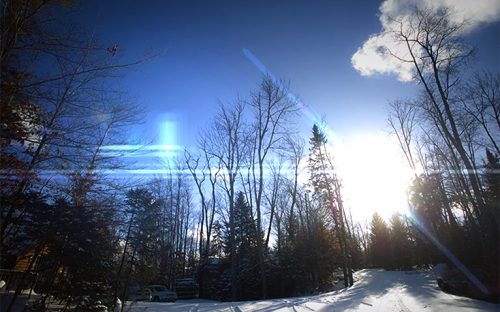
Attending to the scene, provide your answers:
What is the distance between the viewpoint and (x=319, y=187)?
22.1 m

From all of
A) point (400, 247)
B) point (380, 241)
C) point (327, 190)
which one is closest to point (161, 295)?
point (327, 190)

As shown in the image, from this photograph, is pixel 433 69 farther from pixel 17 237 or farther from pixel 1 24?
pixel 17 237

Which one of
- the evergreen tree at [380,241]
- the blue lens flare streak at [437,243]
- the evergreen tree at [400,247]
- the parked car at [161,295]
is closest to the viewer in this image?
the blue lens flare streak at [437,243]

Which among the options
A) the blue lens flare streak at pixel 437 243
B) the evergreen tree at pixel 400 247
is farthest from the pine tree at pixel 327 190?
the evergreen tree at pixel 400 247

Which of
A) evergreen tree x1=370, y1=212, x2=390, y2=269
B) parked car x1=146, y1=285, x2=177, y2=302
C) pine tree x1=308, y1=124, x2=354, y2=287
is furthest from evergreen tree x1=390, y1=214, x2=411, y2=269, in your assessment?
parked car x1=146, y1=285, x2=177, y2=302

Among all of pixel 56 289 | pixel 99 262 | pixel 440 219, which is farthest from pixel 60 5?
pixel 440 219

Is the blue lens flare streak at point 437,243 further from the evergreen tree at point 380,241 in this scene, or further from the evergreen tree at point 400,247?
the evergreen tree at point 380,241

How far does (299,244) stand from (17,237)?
56.5 ft

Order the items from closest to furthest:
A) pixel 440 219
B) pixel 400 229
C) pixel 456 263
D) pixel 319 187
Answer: pixel 456 263, pixel 319 187, pixel 440 219, pixel 400 229

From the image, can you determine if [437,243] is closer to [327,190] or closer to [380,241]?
[327,190]

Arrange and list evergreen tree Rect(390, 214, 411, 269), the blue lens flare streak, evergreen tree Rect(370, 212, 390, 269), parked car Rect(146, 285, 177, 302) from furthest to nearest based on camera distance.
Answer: evergreen tree Rect(370, 212, 390, 269) < evergreen tree Rect(390, 214, 411, 269) < parked car Rect(146, 285, 177, 302) < the blue lens flare streak

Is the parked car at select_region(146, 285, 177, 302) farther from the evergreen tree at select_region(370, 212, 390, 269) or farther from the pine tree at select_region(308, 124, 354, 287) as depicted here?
the evergreen tree at select_region(370, 212, 390, 269)

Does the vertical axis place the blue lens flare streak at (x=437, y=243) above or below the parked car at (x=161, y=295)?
above

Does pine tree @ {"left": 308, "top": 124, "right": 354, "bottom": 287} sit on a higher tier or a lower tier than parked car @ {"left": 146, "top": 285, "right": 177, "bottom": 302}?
higher
